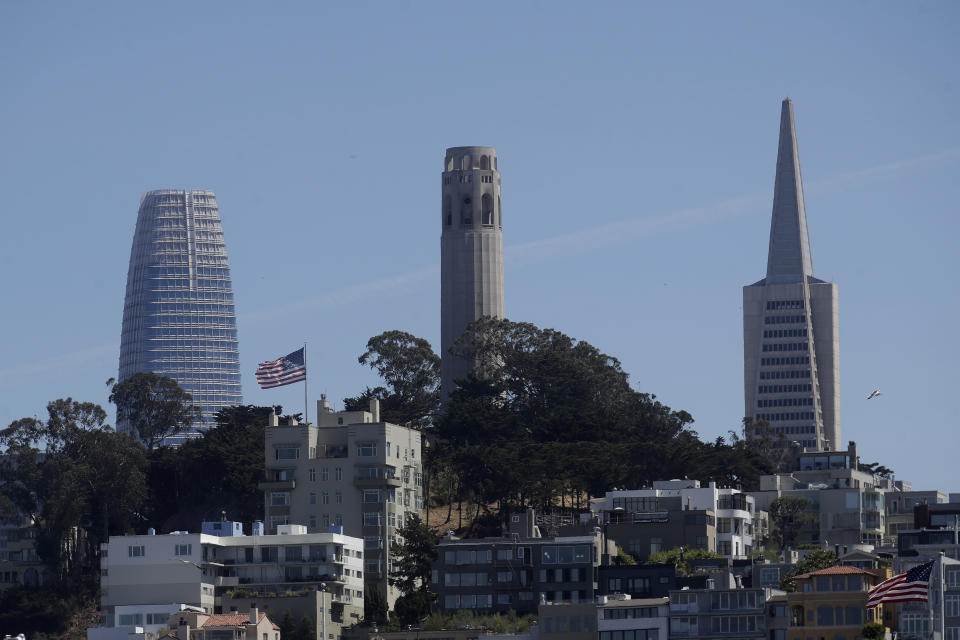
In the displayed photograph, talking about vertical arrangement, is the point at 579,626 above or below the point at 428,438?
below

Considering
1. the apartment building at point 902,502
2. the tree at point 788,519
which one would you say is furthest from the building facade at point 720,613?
the apartment building at point 902,502

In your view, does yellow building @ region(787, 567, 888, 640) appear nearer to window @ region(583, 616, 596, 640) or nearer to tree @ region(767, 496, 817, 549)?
window @ region(583, 616, 596, 640)

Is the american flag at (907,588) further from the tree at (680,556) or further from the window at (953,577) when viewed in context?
the tree at (680,556)

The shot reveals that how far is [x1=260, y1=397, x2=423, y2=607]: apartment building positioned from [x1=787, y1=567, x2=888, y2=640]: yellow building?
149ft

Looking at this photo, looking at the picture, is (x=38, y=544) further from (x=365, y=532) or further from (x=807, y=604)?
(x=807, y=604)

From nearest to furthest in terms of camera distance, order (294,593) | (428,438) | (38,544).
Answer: (294,593) → (38,544) → (428,438)

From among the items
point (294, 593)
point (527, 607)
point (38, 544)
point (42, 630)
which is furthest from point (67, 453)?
point (527, 607)

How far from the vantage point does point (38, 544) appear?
177625 millimetres

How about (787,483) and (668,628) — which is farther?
(787,483)

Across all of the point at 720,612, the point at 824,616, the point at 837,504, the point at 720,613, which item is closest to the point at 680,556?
the point at 720,612

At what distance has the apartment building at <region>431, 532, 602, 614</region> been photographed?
142125 millimetres

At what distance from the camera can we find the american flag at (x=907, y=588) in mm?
106625

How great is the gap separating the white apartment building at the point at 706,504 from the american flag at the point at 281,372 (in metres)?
23.7

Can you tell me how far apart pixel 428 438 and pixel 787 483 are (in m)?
30.3
